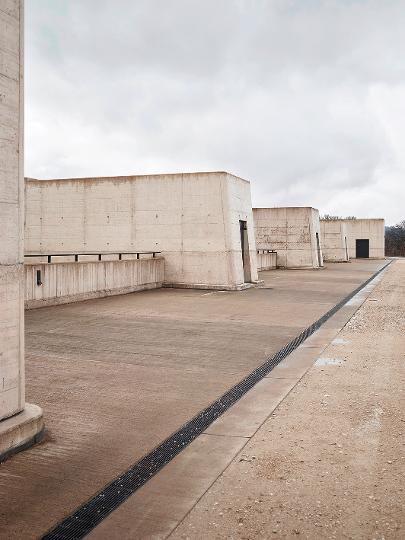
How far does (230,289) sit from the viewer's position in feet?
62.2

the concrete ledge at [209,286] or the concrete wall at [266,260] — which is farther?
the concrete wall at [266,260]

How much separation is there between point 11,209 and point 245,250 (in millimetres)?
17165

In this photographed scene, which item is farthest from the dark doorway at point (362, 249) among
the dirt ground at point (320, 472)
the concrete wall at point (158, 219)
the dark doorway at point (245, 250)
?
the dirt ground at point (320, 472)

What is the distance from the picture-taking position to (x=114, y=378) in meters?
6.34

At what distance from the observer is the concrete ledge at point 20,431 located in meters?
3.94

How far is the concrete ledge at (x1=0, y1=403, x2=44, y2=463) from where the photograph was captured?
394 cm

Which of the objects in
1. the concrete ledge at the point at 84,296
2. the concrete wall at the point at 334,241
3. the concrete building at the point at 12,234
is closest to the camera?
the concrete building at the point at 12,234

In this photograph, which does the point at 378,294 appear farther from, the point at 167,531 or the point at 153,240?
the point at 167,531

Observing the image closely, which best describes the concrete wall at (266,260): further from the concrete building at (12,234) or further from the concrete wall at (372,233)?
the concrete wall at (372,233)

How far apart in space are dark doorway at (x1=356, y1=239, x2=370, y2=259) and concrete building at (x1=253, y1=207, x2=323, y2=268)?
27804 mm

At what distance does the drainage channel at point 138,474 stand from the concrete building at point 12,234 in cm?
108

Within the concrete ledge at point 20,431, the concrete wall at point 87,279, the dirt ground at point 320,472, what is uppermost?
the concrete wall at point 87,279

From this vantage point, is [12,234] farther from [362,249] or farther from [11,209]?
[362,249]

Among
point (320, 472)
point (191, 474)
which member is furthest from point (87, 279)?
point (320, 472)
